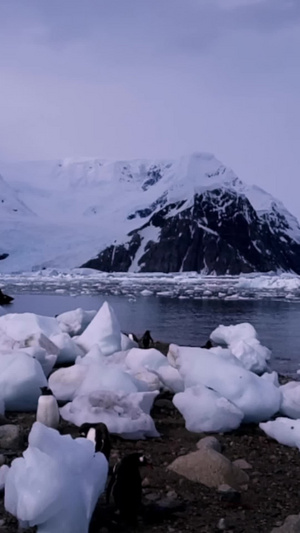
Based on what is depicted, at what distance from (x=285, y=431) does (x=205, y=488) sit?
76.3 inches

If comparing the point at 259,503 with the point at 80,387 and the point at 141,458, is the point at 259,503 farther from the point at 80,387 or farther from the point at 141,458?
the point at 80,387

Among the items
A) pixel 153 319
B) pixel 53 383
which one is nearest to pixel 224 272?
pixel 153 319

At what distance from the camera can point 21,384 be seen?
7434 mm

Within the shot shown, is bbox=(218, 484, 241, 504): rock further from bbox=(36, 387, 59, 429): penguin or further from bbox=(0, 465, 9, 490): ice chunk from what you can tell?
bbox=(36, 387, 59, 429): penguin

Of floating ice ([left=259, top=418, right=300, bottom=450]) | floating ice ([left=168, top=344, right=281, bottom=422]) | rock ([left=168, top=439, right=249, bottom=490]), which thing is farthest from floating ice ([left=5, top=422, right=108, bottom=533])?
floating ice ([left=168, top=344, right=281, bottom=422])

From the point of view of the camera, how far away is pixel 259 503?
16.4 ft

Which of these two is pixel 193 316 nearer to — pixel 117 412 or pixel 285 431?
pixel 285 431

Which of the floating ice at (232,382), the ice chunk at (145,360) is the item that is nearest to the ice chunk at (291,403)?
the floating ice at (232,382)

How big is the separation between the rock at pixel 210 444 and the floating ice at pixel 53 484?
2139 millimetres

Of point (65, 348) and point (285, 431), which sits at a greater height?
point (65, 348)

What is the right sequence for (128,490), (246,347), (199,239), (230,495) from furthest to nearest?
1. (199,239)
2. (246,347)
3. (230,495)
4. (128,490)

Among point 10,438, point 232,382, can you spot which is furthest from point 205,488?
point 232,382

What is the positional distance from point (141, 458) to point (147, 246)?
8135 centimetres

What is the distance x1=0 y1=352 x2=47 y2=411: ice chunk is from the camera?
24.4 feet
